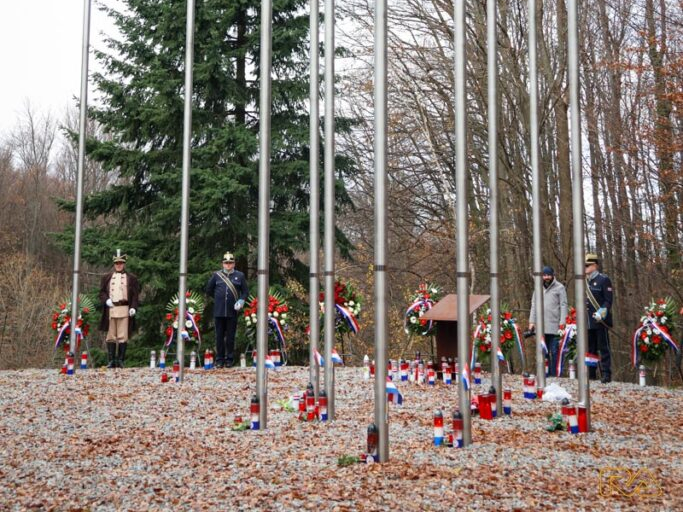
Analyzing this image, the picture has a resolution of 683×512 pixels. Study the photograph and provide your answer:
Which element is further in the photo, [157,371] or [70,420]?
[157,371]

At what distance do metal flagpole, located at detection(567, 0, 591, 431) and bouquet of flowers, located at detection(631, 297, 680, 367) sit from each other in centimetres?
584

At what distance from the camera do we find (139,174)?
2395cm

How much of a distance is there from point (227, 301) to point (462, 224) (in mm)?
8793

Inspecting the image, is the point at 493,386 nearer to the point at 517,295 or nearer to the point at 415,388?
the point at 415,388

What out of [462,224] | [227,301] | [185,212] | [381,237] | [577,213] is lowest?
[227,301]

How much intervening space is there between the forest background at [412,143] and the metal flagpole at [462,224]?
12.7m

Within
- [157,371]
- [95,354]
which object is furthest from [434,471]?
[95,354]

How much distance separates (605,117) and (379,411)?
19.5 meters

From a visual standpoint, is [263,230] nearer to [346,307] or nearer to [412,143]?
[346,307]

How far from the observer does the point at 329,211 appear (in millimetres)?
9656

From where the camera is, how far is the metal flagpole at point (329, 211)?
30.9 ft

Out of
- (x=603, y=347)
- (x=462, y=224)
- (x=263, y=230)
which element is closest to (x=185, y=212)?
(x=263, y=230)

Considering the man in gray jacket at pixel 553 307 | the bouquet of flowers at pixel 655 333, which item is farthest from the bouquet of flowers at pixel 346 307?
the bouquet of flowers at pixel 655 333

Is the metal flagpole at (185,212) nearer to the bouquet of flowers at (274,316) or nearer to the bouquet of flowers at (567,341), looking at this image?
the bouquet of flowers at (274,316)
